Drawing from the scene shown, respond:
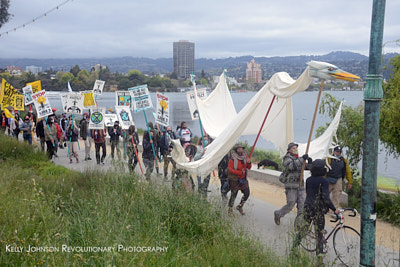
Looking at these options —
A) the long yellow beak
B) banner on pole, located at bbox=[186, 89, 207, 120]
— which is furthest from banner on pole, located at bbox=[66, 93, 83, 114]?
the long yellow beak

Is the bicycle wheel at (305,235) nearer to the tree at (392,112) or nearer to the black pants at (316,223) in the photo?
the black pants at (316,223)

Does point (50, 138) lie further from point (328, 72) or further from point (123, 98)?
point (328, 72)

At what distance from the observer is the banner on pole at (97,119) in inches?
652

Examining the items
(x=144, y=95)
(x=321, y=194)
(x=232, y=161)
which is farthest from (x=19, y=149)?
(x=321, y=194)

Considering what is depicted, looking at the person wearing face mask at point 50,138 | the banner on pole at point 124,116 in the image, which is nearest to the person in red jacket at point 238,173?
the banner on pole at point 124,116

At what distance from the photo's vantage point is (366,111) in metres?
4.69

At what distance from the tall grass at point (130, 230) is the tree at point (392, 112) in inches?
202

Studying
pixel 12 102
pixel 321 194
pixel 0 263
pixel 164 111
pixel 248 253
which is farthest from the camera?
pixel 12 102

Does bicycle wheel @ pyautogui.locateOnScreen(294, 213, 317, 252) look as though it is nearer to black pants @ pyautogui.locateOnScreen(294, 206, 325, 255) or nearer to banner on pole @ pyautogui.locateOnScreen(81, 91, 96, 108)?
black pants @ pyautogui.locateOnScreen(294, 206, 325, 255)

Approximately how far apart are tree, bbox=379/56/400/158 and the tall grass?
16.8 ft

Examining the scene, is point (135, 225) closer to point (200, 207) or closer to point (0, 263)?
point (200, 207)

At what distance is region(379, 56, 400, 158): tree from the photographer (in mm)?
9883

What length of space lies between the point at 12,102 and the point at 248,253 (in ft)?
51.6

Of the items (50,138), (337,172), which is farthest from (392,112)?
(50,138)
